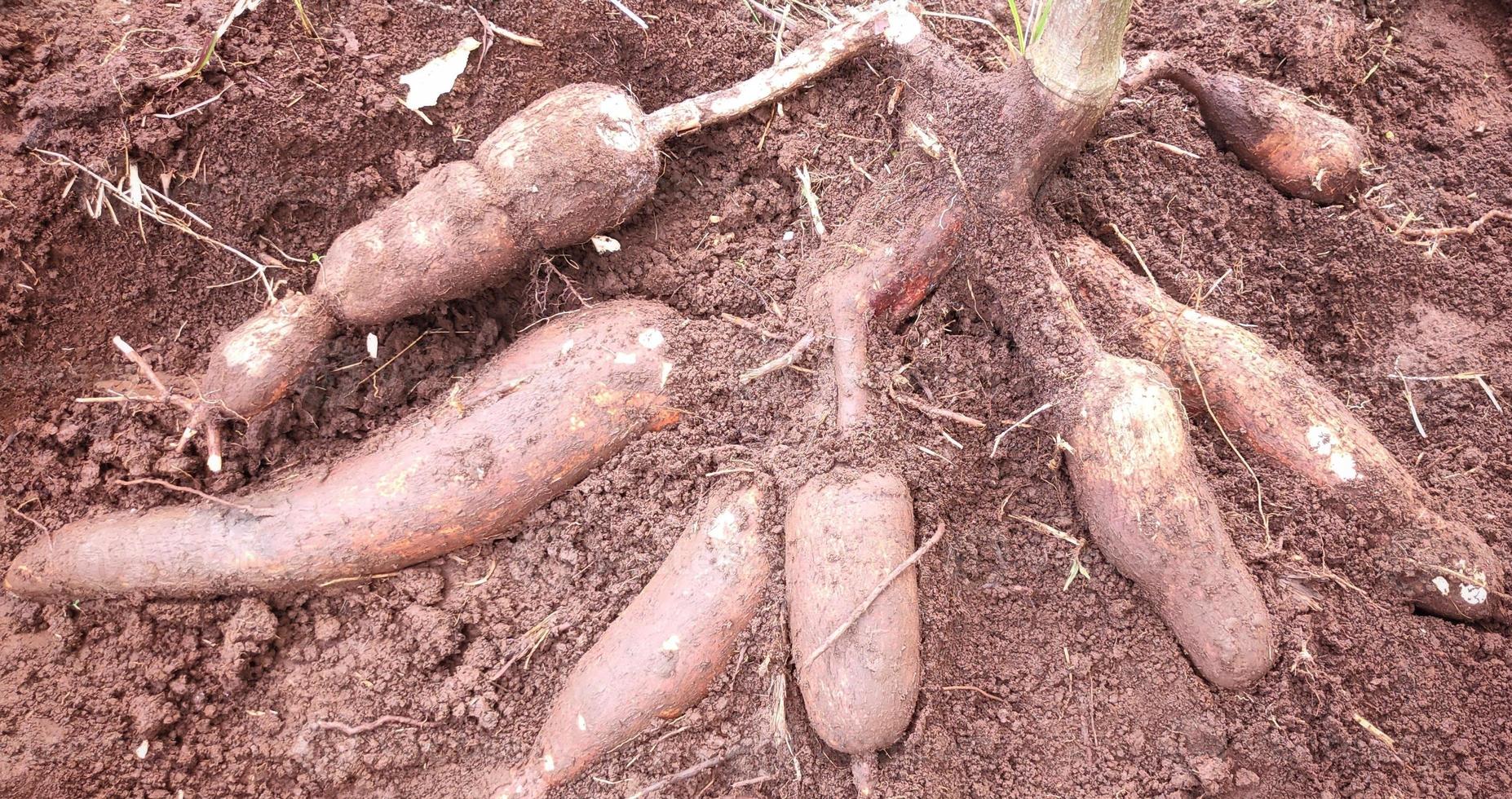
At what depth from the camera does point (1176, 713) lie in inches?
65.1

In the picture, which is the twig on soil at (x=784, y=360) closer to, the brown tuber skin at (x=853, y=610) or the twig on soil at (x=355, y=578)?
the brown tuber skin at (x=853, y=610)

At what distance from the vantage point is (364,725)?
1672 mm

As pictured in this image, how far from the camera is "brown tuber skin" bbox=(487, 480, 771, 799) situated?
1624mm

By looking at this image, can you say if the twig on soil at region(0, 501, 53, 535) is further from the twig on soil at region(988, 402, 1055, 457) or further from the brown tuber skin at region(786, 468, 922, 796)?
the twig on soil at region(988, 402, 1055, 457)

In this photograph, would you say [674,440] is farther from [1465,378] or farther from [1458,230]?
[1458,230]

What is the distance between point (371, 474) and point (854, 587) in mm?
1088

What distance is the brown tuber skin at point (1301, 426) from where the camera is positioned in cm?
168

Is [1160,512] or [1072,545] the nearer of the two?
[1160,512]

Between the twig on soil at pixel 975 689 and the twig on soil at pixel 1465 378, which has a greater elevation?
the twig on soil at pixel 1465 378

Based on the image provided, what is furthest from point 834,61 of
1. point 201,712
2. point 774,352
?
point 201,712

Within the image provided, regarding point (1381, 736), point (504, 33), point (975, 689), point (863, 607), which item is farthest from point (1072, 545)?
point (504, 33)

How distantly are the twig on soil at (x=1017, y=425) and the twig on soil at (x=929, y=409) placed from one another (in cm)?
5

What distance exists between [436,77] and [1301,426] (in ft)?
6.85

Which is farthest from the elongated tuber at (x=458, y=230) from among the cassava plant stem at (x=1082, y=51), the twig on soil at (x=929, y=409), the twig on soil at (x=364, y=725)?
the cassava plant stem at (x=1082, y=51)
